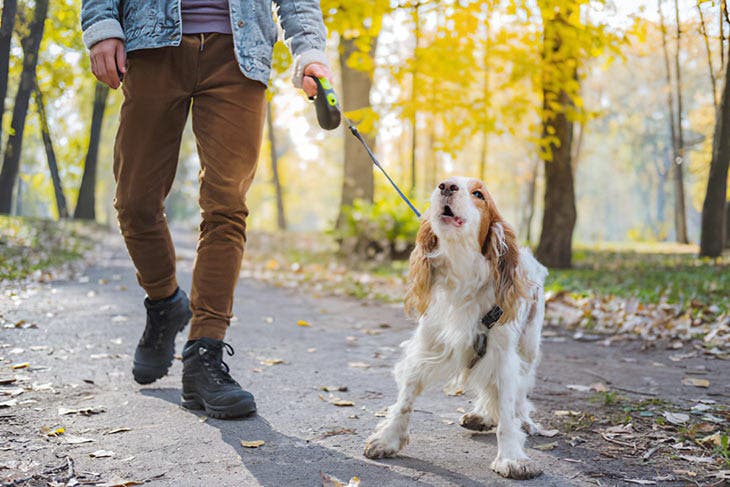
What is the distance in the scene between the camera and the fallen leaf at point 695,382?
14.2 feet

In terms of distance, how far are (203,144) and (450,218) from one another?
1.21 m

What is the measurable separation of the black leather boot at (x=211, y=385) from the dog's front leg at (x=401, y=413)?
64cm

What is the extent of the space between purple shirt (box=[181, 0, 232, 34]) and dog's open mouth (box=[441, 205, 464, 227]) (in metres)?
1.31

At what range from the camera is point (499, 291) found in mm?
2883

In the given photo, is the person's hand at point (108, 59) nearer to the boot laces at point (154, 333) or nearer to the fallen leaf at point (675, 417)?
the boot laces at point (154, 333)

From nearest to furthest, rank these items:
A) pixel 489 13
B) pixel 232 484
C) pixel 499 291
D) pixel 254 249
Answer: pixel 232 484 → pixel 499 291 → pixel 489 13 → pixel 254 249

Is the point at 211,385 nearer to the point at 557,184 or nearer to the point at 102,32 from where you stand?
the point at 102,32

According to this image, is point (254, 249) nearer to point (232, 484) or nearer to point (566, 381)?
point (566, 381)

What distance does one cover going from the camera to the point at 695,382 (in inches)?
173

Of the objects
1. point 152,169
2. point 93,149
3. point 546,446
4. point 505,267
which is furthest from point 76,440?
point 93,149

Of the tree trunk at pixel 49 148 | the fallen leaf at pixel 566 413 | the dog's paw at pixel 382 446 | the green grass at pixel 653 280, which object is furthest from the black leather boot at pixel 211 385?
the tree trunk at pixel 49 148

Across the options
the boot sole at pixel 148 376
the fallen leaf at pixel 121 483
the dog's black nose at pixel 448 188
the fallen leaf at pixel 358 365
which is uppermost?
the dog's black nose at pixel 448 188

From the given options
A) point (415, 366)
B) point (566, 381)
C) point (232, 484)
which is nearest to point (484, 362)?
point (415, 366)

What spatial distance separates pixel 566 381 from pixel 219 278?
7.76ft
